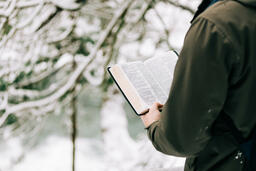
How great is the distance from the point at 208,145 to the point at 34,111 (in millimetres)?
1193

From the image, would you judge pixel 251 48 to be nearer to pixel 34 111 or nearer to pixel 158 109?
pixel 158 109

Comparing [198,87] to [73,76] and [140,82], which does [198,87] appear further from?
[73,76]

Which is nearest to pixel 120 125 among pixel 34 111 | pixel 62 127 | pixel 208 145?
pixel 62 127

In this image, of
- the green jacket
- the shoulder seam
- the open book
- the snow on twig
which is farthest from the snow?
the shoulder seam

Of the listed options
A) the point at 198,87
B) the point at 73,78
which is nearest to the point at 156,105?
the point at 198,87

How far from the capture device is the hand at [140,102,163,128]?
2.62 ft

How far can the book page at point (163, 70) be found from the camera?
3.06 feet

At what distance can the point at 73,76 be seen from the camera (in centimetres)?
170

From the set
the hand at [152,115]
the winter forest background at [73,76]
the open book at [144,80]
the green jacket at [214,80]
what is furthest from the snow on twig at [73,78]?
the green jacket at [214,80]

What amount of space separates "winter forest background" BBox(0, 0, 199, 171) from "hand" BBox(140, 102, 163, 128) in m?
0.94

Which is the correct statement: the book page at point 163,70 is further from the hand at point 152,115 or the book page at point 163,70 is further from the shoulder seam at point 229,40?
the shoulder seam at point 229,40

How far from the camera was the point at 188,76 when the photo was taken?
2.02 ft

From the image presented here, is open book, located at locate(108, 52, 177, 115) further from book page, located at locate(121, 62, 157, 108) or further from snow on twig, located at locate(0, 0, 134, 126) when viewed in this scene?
snow on twig, located at locate(0, 0, 134, 126)

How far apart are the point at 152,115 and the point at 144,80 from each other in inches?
5.7
